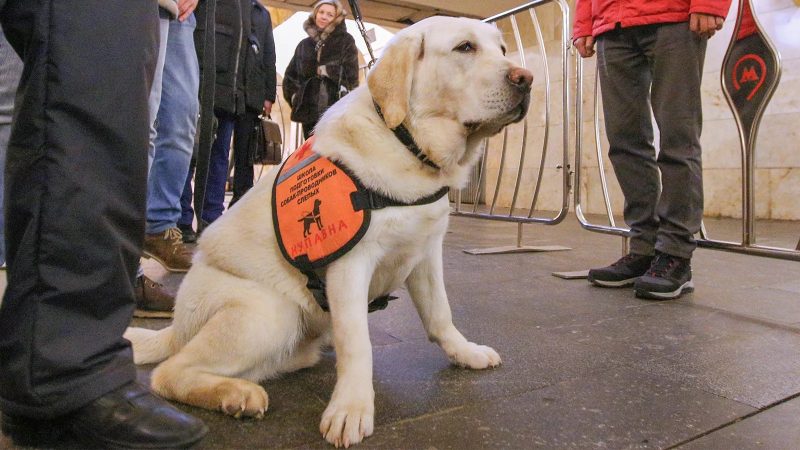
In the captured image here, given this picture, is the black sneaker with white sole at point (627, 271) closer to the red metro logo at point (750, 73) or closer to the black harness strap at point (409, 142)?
the red metro logo at point (750, 73)

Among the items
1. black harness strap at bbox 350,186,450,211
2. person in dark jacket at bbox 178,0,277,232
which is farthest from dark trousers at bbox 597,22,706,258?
person in dark jacket at bbox 178,0,277,232

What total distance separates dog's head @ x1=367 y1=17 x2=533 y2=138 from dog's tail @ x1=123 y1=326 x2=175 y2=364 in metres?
0.95

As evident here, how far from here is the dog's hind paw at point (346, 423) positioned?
4.07 ft

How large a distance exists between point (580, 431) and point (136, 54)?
1263 millimetres

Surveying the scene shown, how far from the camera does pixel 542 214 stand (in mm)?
8266

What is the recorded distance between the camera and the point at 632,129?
2988 mm

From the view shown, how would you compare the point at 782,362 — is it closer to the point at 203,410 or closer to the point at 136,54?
the point at 203,410

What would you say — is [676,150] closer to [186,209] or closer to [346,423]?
[346,423]

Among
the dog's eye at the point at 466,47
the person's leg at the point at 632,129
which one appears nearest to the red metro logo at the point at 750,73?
the person's leg at the point at 632,129

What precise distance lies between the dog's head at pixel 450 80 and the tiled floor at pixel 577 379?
772 mm

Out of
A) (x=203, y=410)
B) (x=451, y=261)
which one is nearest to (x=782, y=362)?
(x=203, y=410)

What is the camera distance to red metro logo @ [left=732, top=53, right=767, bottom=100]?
2.63 metres

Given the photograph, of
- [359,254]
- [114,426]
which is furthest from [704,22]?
[114,426]

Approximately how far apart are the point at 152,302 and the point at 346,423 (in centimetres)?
139
